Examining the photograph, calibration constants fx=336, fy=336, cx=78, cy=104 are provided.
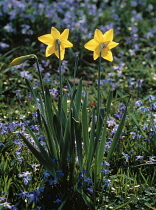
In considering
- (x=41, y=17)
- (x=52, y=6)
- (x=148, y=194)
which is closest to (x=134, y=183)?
(x=148, y=194)

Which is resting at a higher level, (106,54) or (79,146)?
(106,54)

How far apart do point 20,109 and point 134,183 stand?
4.48ft

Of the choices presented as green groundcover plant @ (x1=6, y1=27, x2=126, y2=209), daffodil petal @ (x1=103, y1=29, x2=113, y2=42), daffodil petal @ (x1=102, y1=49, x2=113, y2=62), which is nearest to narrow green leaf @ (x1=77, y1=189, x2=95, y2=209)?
green groundcover plant @ (x1=6, y1=27, x2=126, y2=209)

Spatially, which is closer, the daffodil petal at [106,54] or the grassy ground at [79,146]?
the daffodil petal at [106,54]

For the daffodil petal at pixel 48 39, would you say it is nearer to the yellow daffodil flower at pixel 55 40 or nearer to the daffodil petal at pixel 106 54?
the yellow daffodil flower at pixel 55 40

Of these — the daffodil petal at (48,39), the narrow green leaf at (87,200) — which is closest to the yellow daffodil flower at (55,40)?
the daffodil petal at (48,39)

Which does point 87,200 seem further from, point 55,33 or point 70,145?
point 55,33

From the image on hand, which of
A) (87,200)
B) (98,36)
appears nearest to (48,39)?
(98,36)

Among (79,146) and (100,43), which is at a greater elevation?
(100,43)

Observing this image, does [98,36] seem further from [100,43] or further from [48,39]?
[48,39]

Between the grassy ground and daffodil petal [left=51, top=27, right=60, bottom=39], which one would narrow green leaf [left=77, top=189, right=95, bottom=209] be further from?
daffodil petal [left=51, top=27, right=60, bottom=39]

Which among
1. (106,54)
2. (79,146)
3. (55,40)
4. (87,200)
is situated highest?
(55,40)

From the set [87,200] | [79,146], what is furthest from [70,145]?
[87,200]

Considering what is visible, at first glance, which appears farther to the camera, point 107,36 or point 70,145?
point 70,145
